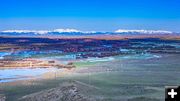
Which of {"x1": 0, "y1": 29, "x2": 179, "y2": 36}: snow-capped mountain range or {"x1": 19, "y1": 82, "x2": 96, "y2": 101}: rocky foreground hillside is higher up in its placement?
{"x1": 0, "y1": 29, "x2": 179, "y2": 36}: snow-capped mountain range

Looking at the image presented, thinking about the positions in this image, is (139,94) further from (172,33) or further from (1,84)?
(1,84)

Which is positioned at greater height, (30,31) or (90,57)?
(30,31)

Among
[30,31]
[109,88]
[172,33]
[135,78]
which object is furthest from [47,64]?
[172,33]

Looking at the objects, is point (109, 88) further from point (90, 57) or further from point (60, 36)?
point (60, 36)

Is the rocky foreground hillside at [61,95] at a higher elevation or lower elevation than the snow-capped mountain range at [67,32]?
lower

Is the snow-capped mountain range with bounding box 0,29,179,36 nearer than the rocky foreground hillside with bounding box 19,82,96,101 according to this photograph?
No

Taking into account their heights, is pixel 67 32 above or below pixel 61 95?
above

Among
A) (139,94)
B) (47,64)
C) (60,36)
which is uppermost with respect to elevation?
(60,36)

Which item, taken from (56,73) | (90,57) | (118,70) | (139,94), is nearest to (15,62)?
(56,73)

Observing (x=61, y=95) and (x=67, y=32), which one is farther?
(x=67, y=32)

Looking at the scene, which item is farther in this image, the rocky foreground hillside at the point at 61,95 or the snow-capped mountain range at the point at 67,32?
the snow-capped mountain range at the point at 67,32
